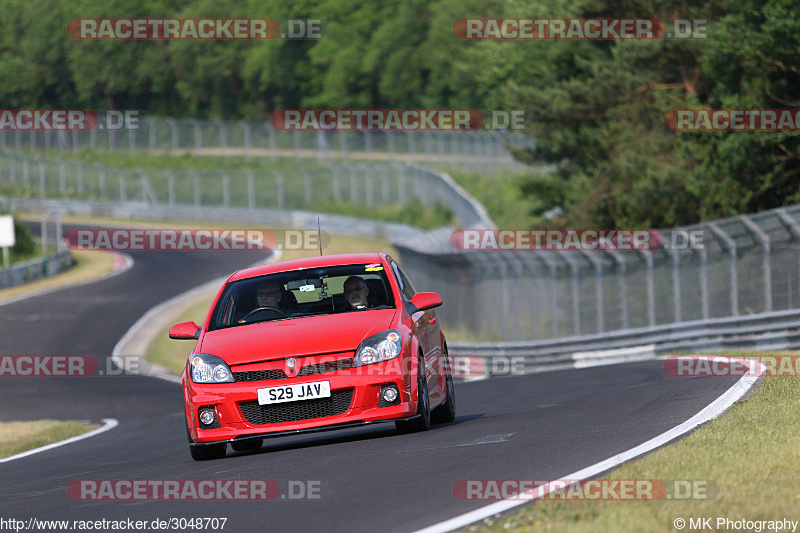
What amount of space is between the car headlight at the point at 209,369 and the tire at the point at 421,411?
4.70 ft

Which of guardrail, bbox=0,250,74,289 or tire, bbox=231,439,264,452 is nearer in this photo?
tire, bbox=231,439,264,452

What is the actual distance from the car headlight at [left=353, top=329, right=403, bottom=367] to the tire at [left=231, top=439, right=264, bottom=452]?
1.32 meters

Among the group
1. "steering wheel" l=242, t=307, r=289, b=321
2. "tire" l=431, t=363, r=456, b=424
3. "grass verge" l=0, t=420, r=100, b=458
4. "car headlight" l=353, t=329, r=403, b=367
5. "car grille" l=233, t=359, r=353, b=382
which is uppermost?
"steering wheel" l=242, t=307, r=289, b=321

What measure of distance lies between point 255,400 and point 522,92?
34.9m

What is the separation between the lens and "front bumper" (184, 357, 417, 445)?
987 cm

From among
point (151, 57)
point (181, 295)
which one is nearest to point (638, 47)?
point (181, 295)

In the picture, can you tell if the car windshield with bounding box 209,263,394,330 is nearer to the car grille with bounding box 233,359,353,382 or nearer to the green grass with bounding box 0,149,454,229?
the car grille with bounding box 233,359,353,382

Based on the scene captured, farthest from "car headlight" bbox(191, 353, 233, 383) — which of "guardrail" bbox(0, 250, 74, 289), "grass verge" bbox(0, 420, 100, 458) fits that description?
"guardrail" bbox(0, 250, 74, 289)

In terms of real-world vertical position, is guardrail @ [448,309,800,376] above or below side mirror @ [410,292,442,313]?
below

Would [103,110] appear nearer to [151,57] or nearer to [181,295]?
[151,57]

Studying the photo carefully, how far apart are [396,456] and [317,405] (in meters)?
1.12

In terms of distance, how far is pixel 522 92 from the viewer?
4378 centimetres

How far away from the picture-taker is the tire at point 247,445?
10.9 meters

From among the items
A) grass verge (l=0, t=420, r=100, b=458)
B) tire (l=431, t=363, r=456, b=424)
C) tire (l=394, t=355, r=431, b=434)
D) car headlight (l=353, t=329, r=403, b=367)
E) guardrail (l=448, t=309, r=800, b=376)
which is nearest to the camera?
car headlight (l=353, t=329, r=403, b=367)
